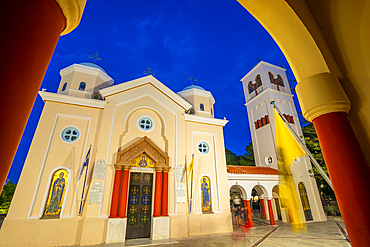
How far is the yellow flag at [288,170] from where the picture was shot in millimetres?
3148

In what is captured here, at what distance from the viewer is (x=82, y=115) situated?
392 inches

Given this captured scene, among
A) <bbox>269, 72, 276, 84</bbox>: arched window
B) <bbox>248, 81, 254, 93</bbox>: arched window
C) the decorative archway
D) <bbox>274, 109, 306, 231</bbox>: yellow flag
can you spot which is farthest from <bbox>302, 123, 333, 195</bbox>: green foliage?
<bbox>274, 109, 306, 231</bbox>: yellow flag

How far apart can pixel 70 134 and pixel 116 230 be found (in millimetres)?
5266

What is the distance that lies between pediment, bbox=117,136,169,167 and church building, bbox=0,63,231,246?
0.05 m

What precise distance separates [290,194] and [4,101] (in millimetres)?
3902

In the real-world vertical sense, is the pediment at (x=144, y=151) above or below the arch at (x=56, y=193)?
above

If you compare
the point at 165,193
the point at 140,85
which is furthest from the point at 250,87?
the point at 165,193

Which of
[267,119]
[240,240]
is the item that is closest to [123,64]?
[267,119]

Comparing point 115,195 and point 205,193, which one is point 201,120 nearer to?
point 205,193

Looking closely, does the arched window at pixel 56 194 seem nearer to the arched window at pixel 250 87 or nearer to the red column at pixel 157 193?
the red column at pixel 157 193

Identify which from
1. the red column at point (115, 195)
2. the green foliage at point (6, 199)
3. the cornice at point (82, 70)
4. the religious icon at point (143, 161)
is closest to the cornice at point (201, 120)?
the religious icon at point (143, 161)

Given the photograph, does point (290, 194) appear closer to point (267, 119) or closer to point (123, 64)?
point (267, 119)

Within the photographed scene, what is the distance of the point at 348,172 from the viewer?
188 centimetres

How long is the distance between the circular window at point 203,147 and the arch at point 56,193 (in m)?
7.29
